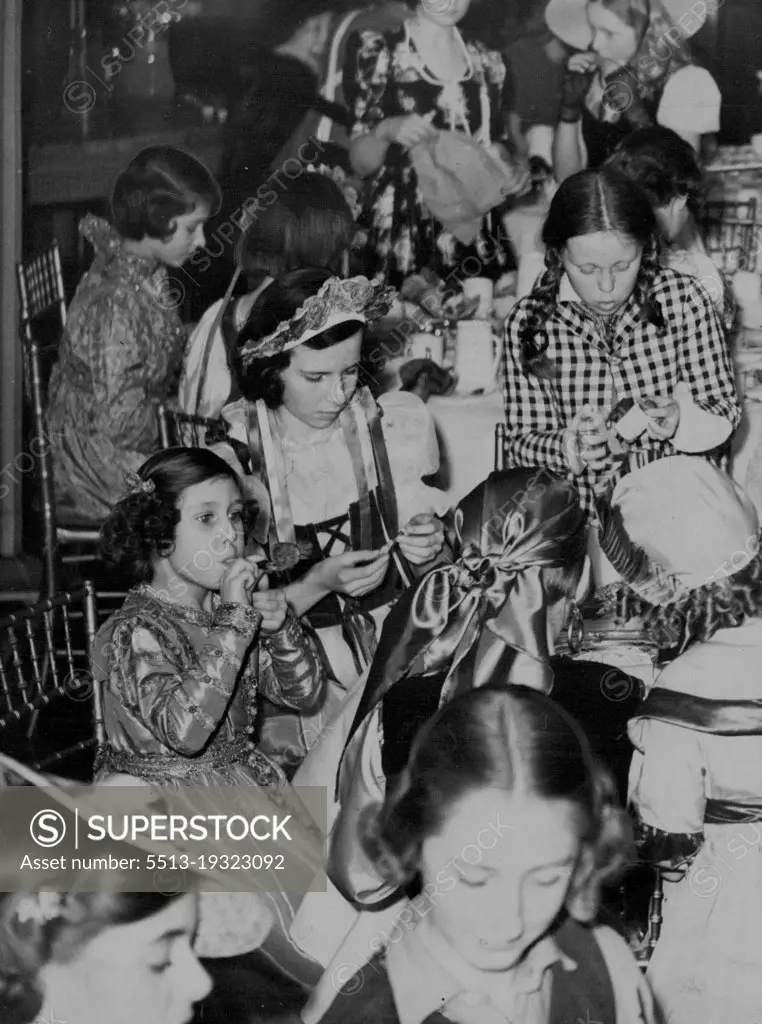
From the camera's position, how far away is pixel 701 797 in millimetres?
2719

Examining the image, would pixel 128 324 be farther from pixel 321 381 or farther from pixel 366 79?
pixel 366 79

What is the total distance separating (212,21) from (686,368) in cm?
129

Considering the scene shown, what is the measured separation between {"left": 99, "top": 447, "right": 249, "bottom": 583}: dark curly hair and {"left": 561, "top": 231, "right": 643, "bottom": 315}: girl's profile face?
87cm

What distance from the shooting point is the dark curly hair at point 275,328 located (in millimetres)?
2678

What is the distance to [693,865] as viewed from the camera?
2725 mm

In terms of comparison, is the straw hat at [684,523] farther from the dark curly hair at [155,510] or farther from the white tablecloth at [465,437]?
the dark curly hair at [155,510]

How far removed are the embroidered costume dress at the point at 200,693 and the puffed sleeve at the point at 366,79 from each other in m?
1.11

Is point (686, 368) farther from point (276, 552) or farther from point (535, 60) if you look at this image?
point (276, 552)

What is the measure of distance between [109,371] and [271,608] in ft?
2.14

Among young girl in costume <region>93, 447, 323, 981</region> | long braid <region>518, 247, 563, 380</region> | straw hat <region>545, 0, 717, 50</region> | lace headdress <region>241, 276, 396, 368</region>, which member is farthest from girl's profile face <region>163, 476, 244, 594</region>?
straw hat <region>545, 0, 717, 50</region>

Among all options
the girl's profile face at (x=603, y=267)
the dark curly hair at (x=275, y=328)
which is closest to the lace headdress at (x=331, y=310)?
the dark curly hair at (x=275, y=328)

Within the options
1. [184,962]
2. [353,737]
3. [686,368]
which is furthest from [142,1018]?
[686,368]

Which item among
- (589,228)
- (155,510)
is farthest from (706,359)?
(155,510)

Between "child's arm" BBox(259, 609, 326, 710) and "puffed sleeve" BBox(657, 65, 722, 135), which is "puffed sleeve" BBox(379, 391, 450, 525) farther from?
"puffed sleeve" BBox(657, 65, 722, 135)
